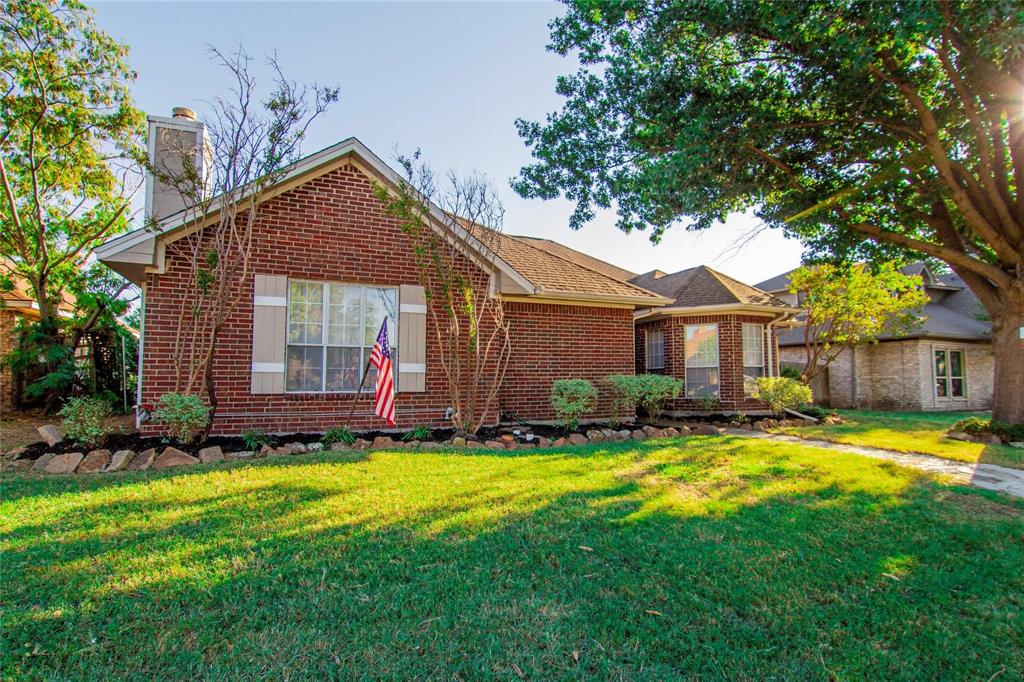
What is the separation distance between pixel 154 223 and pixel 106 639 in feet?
20.7

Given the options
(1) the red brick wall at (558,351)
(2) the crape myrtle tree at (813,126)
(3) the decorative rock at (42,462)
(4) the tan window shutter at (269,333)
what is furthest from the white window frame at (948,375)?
(3) the decorative rock at (42,462)

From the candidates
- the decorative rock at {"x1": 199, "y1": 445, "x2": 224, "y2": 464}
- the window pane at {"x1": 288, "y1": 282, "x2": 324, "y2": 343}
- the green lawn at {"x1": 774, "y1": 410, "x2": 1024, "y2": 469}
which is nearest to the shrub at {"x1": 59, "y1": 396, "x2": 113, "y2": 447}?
the decorative rock at {"x1": 199, "y1": 445, "x2": 224, "y2": 464}

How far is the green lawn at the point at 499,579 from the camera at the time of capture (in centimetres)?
246

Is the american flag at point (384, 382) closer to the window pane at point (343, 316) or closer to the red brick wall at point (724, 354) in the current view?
the window pane at point (343, 316)

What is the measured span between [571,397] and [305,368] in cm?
487

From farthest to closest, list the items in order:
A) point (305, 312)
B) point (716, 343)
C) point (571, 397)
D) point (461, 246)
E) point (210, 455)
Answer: point (716, 343) → point (571, 397) → point (461, 246) → point (305, 312) → point (210, 455)

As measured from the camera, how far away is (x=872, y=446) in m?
8.79

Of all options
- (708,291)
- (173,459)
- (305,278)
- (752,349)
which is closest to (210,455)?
(173,459)

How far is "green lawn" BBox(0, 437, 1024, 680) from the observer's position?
2.46 metres

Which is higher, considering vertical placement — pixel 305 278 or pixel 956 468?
pixel 305 278

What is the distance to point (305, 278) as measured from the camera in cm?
827

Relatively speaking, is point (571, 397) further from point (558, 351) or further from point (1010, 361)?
point (1010, 361)

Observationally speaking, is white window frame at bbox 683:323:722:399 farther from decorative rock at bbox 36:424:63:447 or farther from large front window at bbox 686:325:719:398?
decorative rock at bbox 36:424:63:447

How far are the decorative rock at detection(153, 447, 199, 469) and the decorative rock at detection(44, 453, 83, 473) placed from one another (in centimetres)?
85
